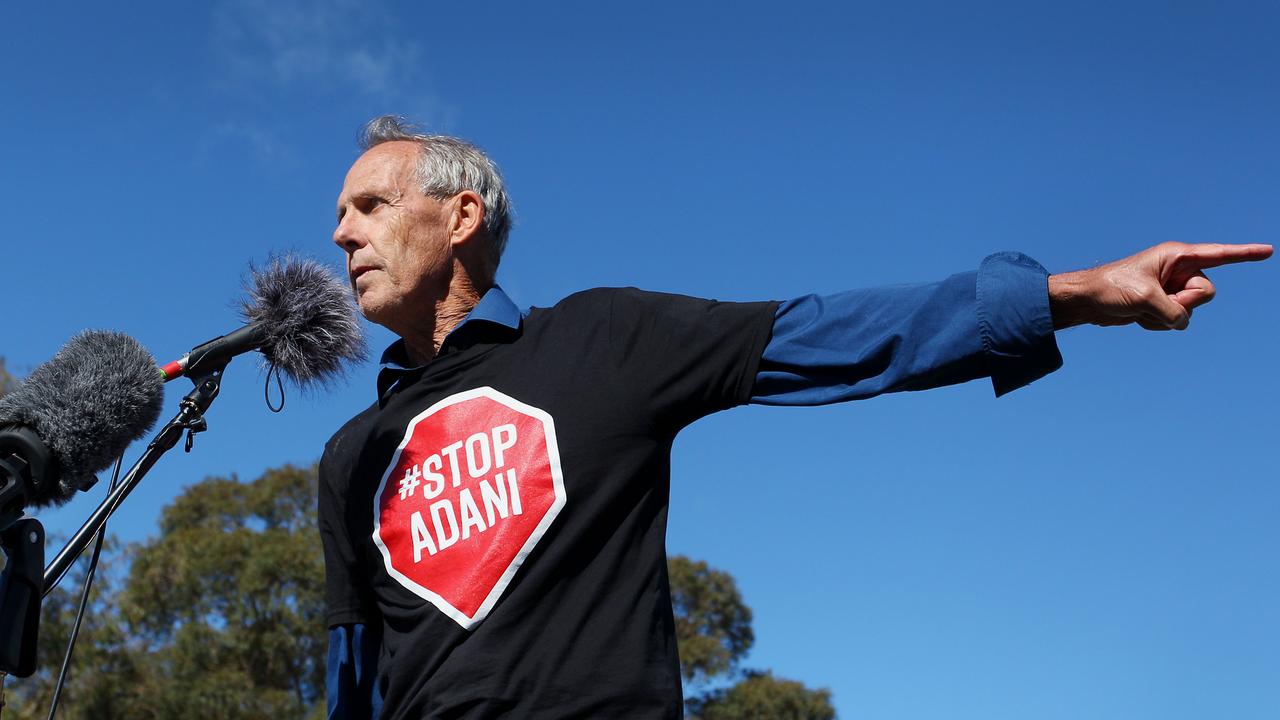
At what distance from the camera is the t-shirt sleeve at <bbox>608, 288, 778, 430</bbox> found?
9.25 feet

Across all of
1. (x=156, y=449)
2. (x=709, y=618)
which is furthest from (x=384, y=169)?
(x=709, y=618)

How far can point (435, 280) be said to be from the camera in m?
3.46

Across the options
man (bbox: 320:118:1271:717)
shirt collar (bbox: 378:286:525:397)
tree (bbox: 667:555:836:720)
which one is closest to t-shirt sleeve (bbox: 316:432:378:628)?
man (bbox: 320:118:1271:717)

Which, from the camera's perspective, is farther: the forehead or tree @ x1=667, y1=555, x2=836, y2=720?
tree @ x1=667, y1=555, x2=836, y2=720

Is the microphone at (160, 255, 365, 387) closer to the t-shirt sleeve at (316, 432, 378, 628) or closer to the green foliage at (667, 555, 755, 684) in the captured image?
the t-shirt sleeve at (316, 432, 378, 628)

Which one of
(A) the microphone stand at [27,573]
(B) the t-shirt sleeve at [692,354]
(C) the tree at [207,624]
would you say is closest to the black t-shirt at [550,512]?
(B) the t-shirt sleeve at [692,354]

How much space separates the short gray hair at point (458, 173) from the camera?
3.60 metres

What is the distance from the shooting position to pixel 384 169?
3586mm

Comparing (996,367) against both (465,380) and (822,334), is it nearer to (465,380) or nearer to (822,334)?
(822,334)

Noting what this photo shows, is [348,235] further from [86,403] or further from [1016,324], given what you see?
[1016,324]

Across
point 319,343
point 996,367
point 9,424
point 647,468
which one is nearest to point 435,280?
point 319,343

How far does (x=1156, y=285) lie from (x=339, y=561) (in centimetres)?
212

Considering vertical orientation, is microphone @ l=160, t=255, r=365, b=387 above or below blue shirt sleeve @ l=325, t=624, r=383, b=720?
above

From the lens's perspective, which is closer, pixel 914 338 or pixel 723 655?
pixel 914 338
